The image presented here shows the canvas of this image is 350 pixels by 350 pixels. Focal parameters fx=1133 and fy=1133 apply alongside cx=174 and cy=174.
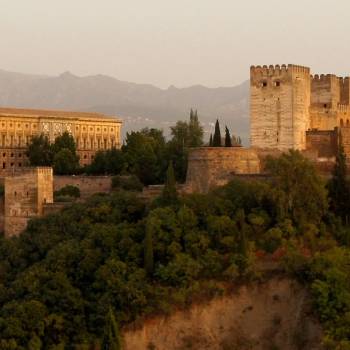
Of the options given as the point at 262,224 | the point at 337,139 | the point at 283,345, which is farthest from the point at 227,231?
the point at 337,139

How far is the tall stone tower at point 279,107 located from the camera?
47625mm

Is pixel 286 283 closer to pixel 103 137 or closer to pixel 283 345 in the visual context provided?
pixel 283 345

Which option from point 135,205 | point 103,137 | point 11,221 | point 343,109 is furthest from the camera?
point 103,137

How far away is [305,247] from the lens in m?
39.8

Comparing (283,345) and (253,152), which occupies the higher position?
(253,152)

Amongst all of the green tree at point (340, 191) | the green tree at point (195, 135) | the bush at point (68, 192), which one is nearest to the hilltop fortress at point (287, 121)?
the green tree at point (340, 191)

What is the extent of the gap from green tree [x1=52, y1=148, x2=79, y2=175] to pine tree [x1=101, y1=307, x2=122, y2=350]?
880 inches

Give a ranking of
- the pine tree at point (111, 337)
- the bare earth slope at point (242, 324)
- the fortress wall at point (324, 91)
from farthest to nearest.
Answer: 1. the fortress wall at point (324, 91)
2. the bare earth slope at point (242, 324)
3. the pine tree at point (111, 337)

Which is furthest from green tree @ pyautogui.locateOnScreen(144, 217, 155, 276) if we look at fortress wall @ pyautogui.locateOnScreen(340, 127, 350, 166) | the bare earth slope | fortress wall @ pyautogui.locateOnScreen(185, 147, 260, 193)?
fortress wall @ pyautogui.locateOnScreen(340, 127, 350, 166)

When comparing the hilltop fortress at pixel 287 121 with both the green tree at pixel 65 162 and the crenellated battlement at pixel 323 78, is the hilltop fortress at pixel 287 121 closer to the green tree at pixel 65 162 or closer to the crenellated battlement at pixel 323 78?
the crenellated battlement at pixel 323 78

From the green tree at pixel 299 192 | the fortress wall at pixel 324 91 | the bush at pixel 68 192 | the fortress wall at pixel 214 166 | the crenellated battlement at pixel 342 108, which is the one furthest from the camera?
the crenellated battlement at pixel 342 108

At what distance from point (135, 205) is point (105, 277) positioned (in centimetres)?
541

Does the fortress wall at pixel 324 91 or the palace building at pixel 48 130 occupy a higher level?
the fortress wall at pixel 324 91

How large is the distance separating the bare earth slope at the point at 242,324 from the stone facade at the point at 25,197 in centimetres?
1024
